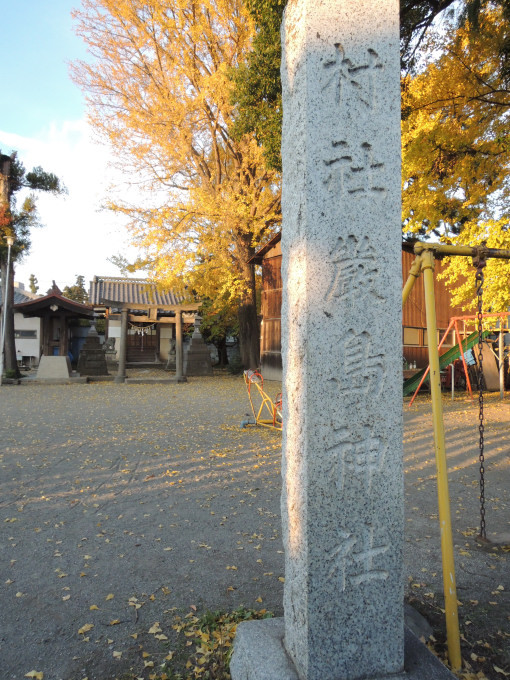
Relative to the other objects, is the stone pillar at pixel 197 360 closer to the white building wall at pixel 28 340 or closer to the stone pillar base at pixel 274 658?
the white building wall at pixel 28 340

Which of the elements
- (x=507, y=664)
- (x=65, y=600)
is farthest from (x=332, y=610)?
(x=65, y=600)

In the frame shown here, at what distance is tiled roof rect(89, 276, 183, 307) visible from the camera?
101ft

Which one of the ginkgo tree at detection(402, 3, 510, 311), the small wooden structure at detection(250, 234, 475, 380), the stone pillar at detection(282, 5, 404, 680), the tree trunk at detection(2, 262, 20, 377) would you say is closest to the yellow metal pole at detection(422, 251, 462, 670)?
the stone pillar at detection(282, 5, 404, 680)

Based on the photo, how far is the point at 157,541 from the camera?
3861 millimetres

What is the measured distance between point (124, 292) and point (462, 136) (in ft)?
85.3

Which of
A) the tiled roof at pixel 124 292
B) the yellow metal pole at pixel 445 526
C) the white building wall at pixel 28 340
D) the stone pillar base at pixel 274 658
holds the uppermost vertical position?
the tiled roof at pixel 124 292

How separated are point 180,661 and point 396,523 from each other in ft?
4.46

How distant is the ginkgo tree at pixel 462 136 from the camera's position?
9.09 meters

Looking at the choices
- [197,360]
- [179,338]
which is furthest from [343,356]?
[197,360]

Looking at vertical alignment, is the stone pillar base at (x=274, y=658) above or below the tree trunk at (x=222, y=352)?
below

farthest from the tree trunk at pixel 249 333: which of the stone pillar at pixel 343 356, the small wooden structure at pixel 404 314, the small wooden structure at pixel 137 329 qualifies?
the stone pillar at pixel 343 356

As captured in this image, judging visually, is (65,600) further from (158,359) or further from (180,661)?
(158,359)

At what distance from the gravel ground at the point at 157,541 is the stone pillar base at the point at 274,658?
527mm

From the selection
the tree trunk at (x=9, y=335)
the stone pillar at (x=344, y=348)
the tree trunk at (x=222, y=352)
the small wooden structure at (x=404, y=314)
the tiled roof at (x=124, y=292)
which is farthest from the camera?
the tiled roof at (x=124, y=292)
